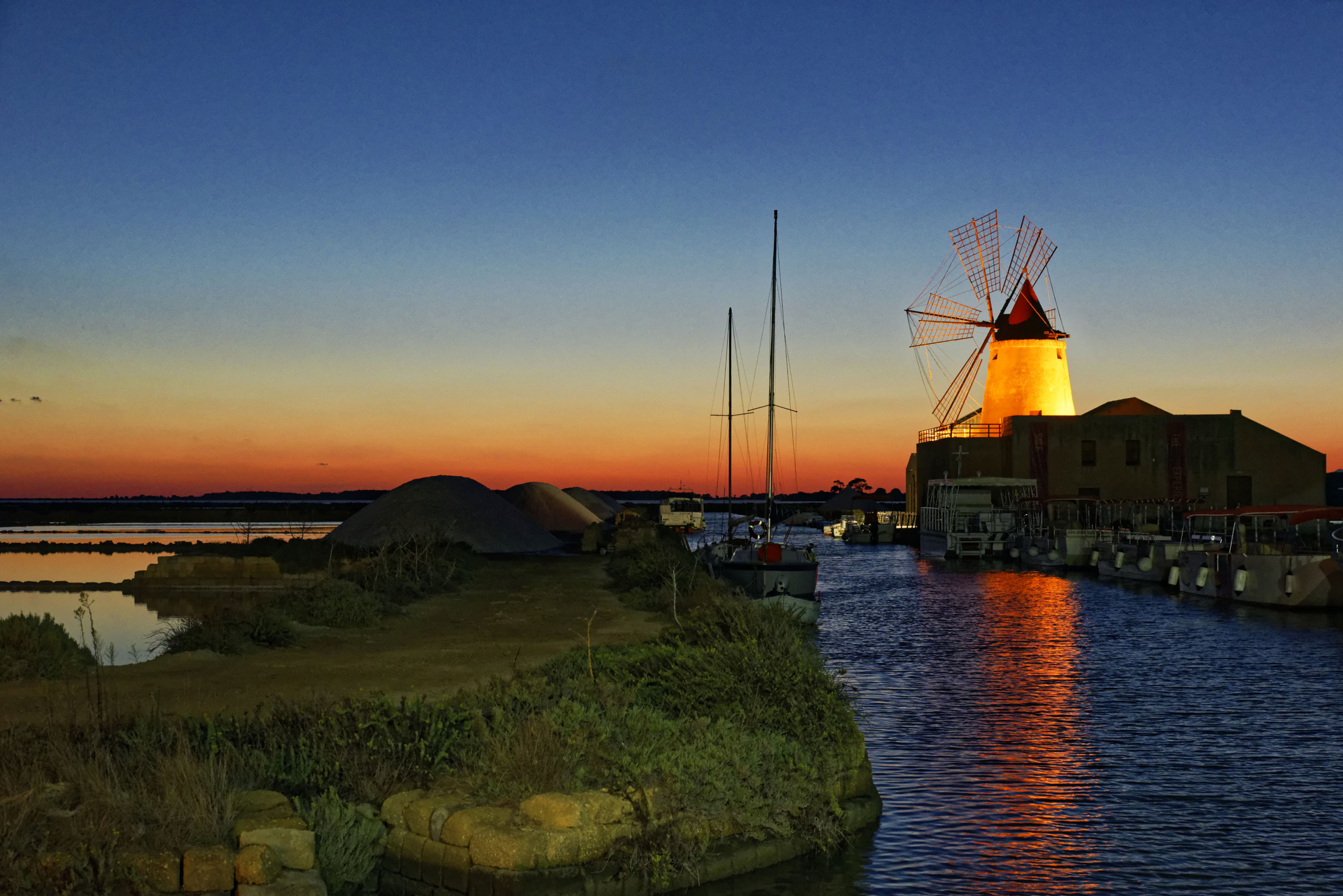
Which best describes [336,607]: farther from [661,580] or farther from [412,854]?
[412,854]

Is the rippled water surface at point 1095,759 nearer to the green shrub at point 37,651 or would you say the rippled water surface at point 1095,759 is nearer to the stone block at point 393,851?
the stone block at point 393,851

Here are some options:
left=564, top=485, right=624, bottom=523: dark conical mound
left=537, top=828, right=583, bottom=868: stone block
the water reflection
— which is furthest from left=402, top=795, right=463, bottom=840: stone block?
left=564, top=485, right=624, bottom=523: dark conical mound

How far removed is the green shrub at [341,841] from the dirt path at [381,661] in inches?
114

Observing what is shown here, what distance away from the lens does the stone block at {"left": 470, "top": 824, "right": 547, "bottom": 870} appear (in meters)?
7.46

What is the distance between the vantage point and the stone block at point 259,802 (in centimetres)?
757

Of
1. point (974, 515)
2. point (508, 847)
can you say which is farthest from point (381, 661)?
point (974, 515)

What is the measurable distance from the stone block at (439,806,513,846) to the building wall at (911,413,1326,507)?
68.0m

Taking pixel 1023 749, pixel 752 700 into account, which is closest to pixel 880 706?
pixel 1023 749

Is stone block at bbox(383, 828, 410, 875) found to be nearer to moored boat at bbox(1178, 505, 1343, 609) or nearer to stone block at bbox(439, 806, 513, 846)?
stone block at bbox(439, 806, 513, 846)

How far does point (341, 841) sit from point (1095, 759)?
28.6 feet

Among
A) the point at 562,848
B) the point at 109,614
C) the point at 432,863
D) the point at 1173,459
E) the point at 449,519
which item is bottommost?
the point at 109,614

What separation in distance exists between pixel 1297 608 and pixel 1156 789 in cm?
2464

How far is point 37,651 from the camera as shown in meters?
15.1

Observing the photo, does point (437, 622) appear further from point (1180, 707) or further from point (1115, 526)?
point (1115, 526)
